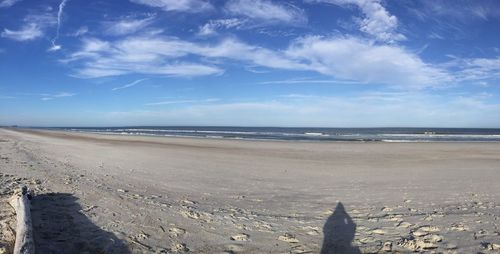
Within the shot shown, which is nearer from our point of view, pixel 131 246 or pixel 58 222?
pixel 131 246

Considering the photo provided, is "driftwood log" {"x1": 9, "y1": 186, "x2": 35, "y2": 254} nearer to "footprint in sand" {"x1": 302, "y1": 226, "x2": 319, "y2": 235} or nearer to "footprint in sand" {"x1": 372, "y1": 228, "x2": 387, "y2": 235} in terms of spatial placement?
"footprint in sand" {"x1": 302, "y1": 226, "x2": 319, "y2": 235}

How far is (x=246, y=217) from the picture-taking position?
7.41m

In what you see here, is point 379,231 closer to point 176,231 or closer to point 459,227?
point 459,227

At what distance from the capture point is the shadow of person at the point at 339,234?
5.60 metres

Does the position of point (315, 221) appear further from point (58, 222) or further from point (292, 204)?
point (58, 222)

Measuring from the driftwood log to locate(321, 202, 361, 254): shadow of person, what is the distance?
406 centimetres

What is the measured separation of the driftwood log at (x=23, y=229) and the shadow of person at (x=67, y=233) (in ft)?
0.80

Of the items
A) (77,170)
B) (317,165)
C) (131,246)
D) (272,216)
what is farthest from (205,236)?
(317,165)

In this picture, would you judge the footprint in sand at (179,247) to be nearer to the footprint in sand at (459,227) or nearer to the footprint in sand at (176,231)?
the footprint in sand at (176,231)

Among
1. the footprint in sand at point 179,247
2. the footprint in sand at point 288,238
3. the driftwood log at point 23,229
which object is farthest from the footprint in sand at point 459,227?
the driftwood log at point 23,229

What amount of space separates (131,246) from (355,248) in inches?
136

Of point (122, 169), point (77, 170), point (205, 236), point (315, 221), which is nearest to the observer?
Result: point (205, 236)

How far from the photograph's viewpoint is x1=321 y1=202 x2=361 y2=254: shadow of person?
5.60 meters

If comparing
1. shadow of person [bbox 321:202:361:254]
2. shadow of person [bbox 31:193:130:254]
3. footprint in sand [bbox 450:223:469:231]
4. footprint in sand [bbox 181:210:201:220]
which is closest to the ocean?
shadow of person [bbox 321:202:361:254]
